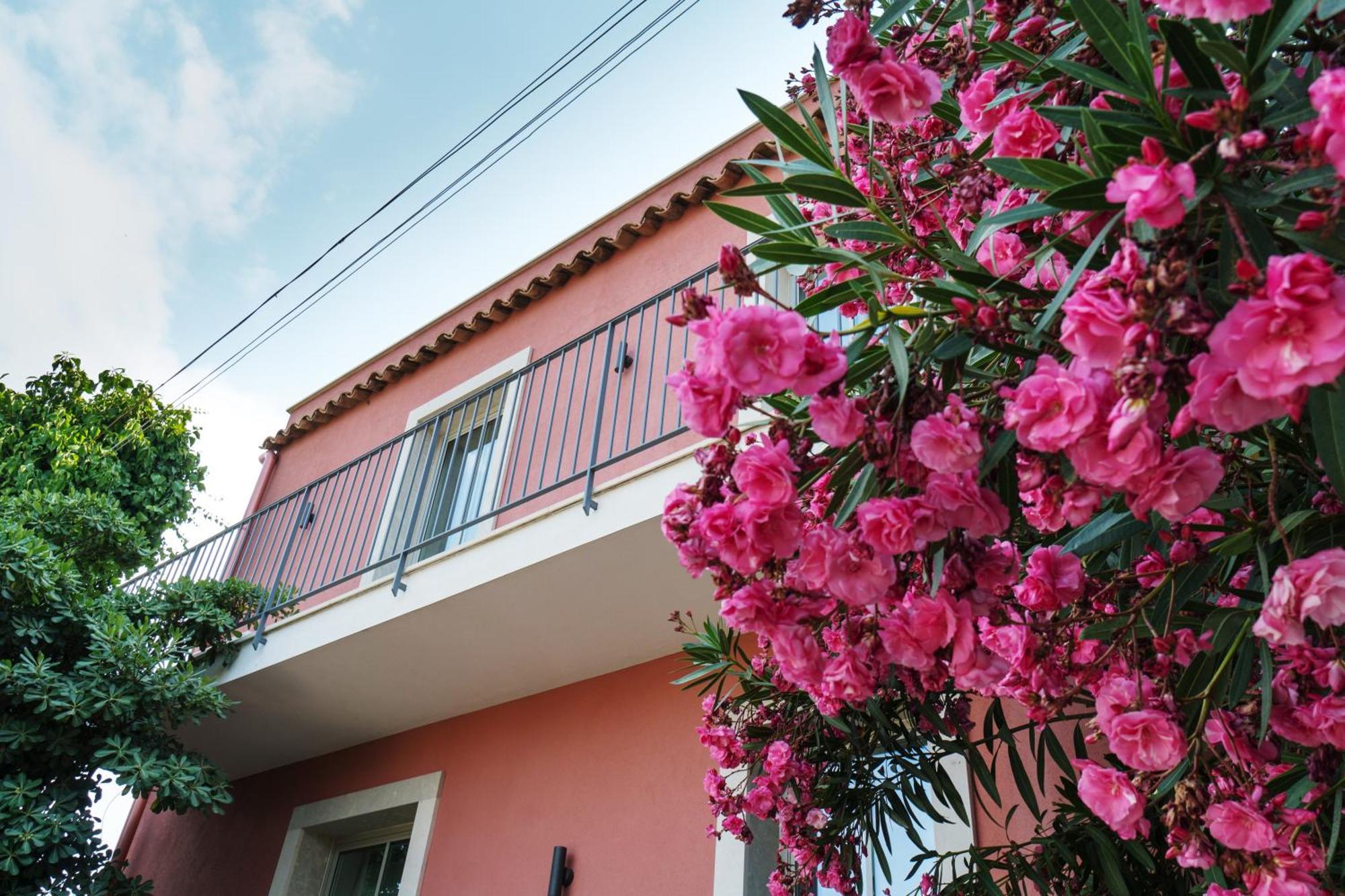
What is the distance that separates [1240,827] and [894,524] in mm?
634

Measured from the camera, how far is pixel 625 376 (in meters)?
5.80

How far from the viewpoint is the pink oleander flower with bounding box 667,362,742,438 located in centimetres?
120

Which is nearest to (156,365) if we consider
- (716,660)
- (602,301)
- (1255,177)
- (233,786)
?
(233,786)

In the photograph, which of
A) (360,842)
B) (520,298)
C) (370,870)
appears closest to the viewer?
(370,870)

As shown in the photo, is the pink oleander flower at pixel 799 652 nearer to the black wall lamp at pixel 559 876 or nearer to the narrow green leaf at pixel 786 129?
the narrow green leaf at pixel 786 129

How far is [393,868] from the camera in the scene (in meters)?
5.47

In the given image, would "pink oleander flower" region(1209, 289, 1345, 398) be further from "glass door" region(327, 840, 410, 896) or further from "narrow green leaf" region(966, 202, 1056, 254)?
"glass door" region(327, 840, 410, 896)

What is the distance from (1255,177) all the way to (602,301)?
17.9 ft

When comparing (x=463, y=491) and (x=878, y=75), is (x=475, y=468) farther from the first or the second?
(x=878, y=75)

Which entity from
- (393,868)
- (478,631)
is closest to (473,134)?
(478,631)

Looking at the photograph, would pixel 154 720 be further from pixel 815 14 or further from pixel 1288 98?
pixel 1288 98

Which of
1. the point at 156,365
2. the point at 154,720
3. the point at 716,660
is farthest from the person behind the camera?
the point at 156,365

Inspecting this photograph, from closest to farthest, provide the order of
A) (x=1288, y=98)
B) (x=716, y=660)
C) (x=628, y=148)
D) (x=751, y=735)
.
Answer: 1. (x=1288, y=98)
2. (x=751, y=735)
3. (x=716, y=660)
4. (x=628, y=148)

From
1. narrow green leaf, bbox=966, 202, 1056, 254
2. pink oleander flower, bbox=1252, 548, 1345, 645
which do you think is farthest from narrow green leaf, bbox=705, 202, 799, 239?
pink oleander flower, bbox=1252, 548, 1345, 645
